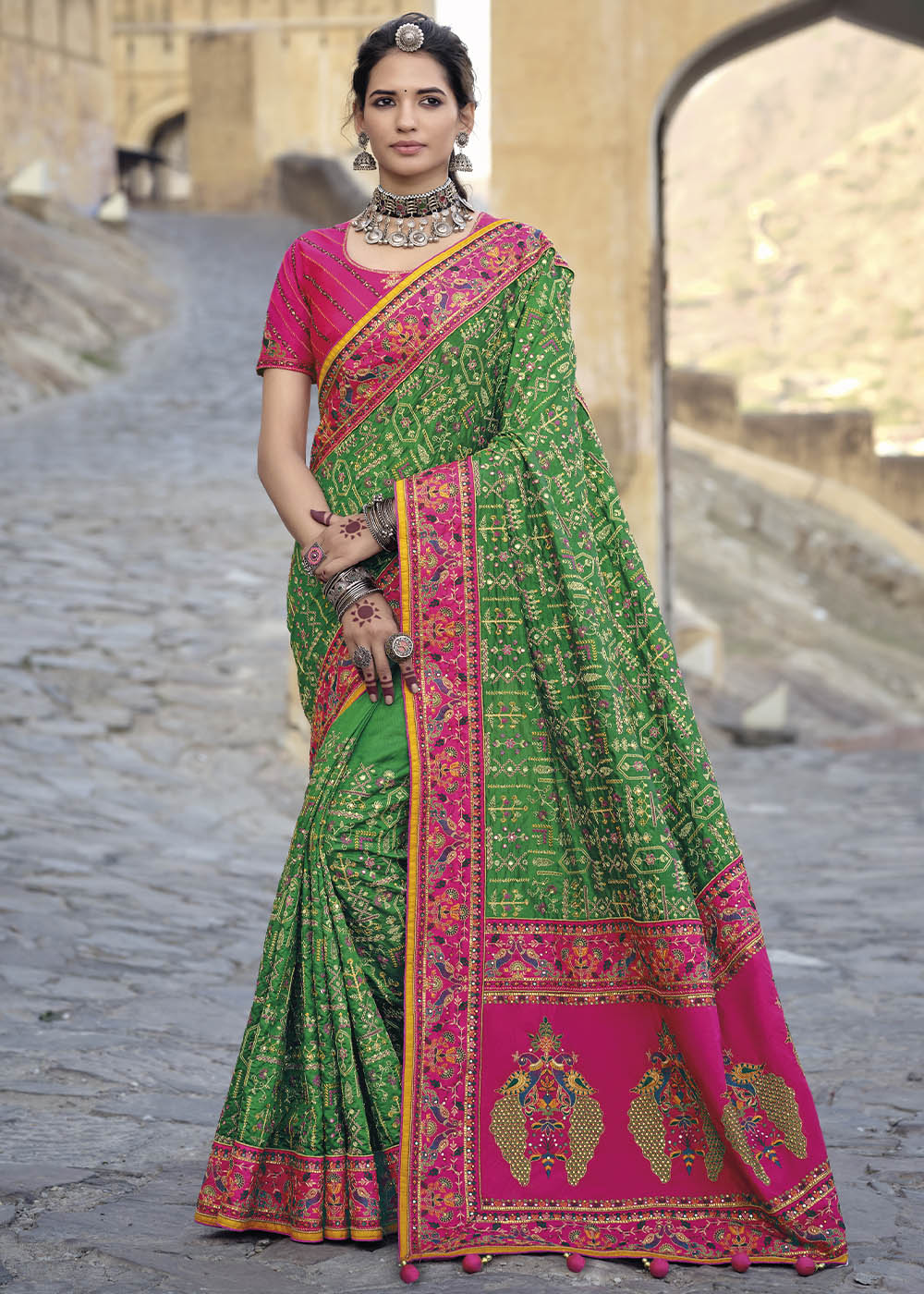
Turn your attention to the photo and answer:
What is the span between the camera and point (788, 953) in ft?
14.6

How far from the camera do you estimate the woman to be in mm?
2271

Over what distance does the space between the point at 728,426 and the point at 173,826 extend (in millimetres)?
20459

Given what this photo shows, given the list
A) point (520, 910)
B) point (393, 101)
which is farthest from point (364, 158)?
point (520, 910)

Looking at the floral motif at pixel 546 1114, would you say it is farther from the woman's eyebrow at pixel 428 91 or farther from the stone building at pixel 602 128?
the stone building at pixel 602 128

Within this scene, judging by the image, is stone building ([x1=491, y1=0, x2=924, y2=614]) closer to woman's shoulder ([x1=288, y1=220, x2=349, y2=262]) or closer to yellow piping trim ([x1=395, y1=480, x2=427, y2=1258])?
woman's shoulder ([x1=288, y1=220, x2=349, y2=262])

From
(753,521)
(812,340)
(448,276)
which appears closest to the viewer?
(448,276)

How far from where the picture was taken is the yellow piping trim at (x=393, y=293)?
2408 mm

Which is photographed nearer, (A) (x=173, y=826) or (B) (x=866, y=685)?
(A) (x=173, y=826)

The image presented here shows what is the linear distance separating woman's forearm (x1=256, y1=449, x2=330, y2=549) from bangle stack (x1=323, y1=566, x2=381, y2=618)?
0.08 m

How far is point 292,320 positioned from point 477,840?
2.87 ft

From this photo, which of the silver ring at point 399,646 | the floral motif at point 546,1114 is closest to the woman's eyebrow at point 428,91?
the silver ring at point 399,646

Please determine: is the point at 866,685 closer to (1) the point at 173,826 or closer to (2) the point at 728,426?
(2) the point at 728,426

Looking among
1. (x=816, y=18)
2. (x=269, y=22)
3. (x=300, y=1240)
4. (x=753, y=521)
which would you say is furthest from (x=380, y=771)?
(x=269, y=22)

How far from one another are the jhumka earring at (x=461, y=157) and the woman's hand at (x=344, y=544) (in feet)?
2.04
